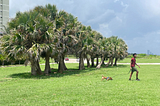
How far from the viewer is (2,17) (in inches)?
3012

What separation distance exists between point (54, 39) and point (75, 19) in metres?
6.99

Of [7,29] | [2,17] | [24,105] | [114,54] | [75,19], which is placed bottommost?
[24,105]

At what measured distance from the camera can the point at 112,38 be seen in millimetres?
35562

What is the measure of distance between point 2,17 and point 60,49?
69.0 meters

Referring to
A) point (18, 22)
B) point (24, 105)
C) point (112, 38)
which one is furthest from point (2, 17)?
point (24, 105)

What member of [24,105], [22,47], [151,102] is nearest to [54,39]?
[22,47]

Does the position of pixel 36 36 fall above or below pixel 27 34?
below

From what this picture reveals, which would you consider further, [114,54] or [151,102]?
[114,54]

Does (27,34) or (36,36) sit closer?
(27,34)

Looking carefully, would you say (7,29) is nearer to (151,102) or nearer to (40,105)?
(40,105)

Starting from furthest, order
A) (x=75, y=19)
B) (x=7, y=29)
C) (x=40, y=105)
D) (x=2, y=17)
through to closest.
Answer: (x=2, y=17)
(x=75, y=19)
(x=7, y=29)
(x=40, y=105)

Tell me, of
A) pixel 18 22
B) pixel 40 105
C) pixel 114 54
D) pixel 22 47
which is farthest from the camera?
pixel 114 54

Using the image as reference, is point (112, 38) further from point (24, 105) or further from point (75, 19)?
point (24, 105)

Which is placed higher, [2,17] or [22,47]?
[2,17]
